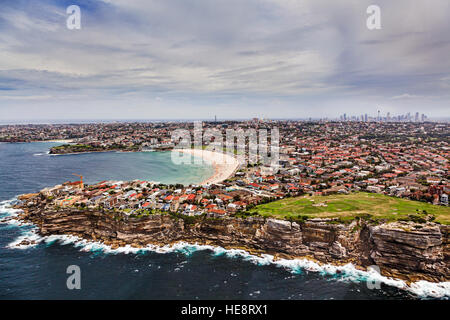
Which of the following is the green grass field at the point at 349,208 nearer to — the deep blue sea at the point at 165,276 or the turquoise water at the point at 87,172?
the deep blue sea at the point at 165,276

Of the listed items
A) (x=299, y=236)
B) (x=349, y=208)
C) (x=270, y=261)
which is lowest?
(x=270, y=261)

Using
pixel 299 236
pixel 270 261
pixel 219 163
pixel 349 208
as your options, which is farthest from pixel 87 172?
pixel 349 208

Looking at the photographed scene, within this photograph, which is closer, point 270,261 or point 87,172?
point 270,261

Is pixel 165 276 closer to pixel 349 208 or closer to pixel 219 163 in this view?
pixel 349 208

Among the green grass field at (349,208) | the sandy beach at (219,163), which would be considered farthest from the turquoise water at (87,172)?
the green grass field at (349,208)

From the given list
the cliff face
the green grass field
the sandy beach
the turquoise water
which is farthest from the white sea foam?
the turquoise water
